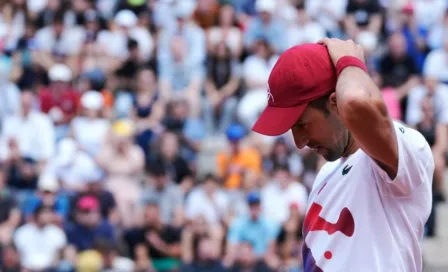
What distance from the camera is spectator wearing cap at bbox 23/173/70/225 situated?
11180 millimetres

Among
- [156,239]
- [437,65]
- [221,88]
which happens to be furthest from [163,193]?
[437,65]

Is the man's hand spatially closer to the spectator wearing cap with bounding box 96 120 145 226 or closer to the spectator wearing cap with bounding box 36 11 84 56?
the spectator wearing cap with bounding box 96 120 145 226

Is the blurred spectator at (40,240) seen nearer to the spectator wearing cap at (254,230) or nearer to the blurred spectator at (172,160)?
the blurred spectator at (172,160)

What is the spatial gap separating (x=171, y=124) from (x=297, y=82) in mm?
9436

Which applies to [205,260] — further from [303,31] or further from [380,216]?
[380,216]

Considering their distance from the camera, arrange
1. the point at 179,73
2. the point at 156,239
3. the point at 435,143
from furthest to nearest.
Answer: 1. the point at 179,73
2. the point at 435,143
3. the point at 156,239

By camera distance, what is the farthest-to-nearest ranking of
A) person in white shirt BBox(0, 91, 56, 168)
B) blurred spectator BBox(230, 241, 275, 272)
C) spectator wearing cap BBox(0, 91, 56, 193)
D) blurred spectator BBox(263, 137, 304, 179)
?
person in white shirt BBox(0, 91, 56, 168) < spectator wearing cap BBox(0, 91, 56, 193) < blurred spectator BBox(263, 137, 304, 179) < blurred spectator BBox(230, 241, 275, 272)

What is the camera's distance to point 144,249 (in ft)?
36.0

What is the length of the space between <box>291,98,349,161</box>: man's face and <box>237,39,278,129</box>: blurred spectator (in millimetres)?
9198

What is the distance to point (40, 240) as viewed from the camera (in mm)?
10922

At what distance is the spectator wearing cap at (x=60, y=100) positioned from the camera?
42.3 ft

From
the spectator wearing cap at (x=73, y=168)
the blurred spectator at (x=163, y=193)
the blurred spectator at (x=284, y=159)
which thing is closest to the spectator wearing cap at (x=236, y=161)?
the blurred spectator at (x=284, y=159)

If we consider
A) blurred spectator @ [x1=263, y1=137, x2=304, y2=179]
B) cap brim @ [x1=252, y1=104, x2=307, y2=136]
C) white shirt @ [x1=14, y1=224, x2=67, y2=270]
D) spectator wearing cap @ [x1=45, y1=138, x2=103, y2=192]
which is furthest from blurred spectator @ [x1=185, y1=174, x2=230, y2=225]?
cap brim @ [x1=252, y1=104, x2=307, y2=136]

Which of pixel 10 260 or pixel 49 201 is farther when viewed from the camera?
pixel 49 201
